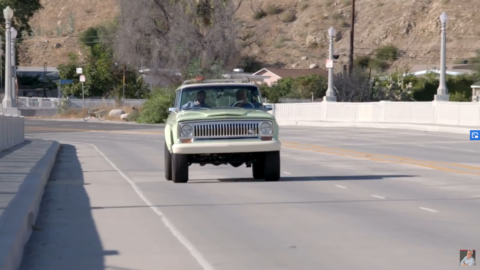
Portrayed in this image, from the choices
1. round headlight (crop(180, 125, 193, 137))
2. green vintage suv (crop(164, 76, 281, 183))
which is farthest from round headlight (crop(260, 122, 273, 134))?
round headlight (crop(180, 125, 193, 137))

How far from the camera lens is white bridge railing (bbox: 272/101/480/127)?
132ft

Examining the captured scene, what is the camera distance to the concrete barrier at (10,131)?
25.6 meters

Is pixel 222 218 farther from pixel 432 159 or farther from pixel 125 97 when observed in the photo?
pixel 125 97

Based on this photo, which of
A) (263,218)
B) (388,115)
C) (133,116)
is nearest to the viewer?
(263,218)

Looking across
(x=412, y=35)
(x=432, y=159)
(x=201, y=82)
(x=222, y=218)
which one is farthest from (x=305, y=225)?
(x=412, y=35)

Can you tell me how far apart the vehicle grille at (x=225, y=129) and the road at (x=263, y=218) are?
1050mm

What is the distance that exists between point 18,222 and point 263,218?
3.62 m

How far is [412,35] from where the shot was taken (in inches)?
4328

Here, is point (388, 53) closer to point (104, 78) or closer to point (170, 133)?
point (104, 78)

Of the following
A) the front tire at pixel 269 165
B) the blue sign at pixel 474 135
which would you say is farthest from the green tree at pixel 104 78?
the front tire at pixel 269 165

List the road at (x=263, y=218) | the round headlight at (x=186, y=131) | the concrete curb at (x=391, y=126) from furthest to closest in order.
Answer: the concrete curb at (x=391, y=126), the round headlight at (x=186, y=131), the road at (x=263, y=218)

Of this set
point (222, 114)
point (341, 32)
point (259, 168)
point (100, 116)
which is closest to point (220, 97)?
point (222, 114)

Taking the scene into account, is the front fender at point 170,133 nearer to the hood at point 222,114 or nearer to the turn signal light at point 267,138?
the hood at point 222,114

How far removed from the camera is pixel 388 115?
47000mm
